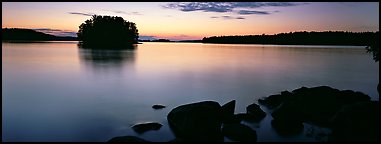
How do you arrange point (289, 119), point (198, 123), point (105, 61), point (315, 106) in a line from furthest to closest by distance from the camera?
point (105, 61), point (315, 106), point (289, 119), point (198, 123)

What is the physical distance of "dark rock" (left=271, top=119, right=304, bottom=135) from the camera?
12215mm

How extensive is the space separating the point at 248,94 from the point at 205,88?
4.28 m

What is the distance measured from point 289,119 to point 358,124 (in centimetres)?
365

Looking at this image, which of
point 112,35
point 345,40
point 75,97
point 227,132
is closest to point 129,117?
point 227,132

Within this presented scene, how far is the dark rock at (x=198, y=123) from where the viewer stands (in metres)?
10.9

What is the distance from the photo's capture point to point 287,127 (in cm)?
1267

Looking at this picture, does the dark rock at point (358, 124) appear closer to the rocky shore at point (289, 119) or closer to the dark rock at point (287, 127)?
the rocky shore at point (289, 119)

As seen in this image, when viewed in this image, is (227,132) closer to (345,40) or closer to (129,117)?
(129,117)

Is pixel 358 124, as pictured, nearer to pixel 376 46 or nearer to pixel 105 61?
pixel 376 46

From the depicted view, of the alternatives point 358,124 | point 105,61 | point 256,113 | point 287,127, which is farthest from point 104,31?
point 358,124

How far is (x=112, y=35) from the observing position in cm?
12231

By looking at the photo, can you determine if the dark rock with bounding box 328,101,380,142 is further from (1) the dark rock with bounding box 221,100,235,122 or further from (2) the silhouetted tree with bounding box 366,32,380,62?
(2) the silhouetted tree with bounding box 366,32,380,62

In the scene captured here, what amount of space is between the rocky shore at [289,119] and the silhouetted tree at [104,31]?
10890 cm

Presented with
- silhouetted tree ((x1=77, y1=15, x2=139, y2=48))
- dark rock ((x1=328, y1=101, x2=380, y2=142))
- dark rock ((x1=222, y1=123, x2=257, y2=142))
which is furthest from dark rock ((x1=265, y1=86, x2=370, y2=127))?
silhouetted tree ((x1=77, y1=15, x2=139, y2=48))
